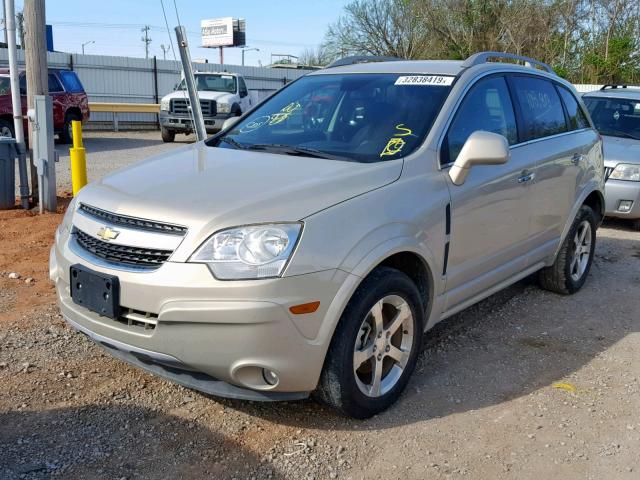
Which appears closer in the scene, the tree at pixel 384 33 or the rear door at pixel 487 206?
the rear door at pixel 487 206

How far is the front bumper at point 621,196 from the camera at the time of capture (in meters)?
7.72

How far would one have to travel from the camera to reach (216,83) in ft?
64.0

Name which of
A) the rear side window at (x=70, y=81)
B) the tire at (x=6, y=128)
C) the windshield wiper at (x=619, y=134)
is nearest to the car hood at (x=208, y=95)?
the rear side window at (x=70, y=81)

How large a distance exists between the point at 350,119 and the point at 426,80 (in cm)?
54

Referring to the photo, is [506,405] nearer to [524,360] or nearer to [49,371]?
[524,360]

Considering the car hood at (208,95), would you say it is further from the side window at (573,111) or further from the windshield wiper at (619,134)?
the side window at (573,111)

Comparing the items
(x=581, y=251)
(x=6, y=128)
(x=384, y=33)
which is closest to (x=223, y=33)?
(x=384, y=33)

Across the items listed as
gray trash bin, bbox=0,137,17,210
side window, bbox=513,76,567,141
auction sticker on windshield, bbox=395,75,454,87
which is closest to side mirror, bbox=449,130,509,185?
auction sticker on windshield, bbox=395,75,454,87

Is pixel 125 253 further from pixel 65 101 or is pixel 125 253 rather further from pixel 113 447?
pixel 65 101

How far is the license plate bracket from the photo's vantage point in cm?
298

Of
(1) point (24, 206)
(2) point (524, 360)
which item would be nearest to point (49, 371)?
(2) point (524, 360)

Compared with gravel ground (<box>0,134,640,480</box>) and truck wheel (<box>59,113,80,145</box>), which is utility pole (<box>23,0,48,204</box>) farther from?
truck wheel (<box>59,113,80,145</box>)

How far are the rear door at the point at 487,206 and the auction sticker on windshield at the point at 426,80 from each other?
157 millimetres

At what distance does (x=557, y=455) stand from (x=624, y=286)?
10.4ft
